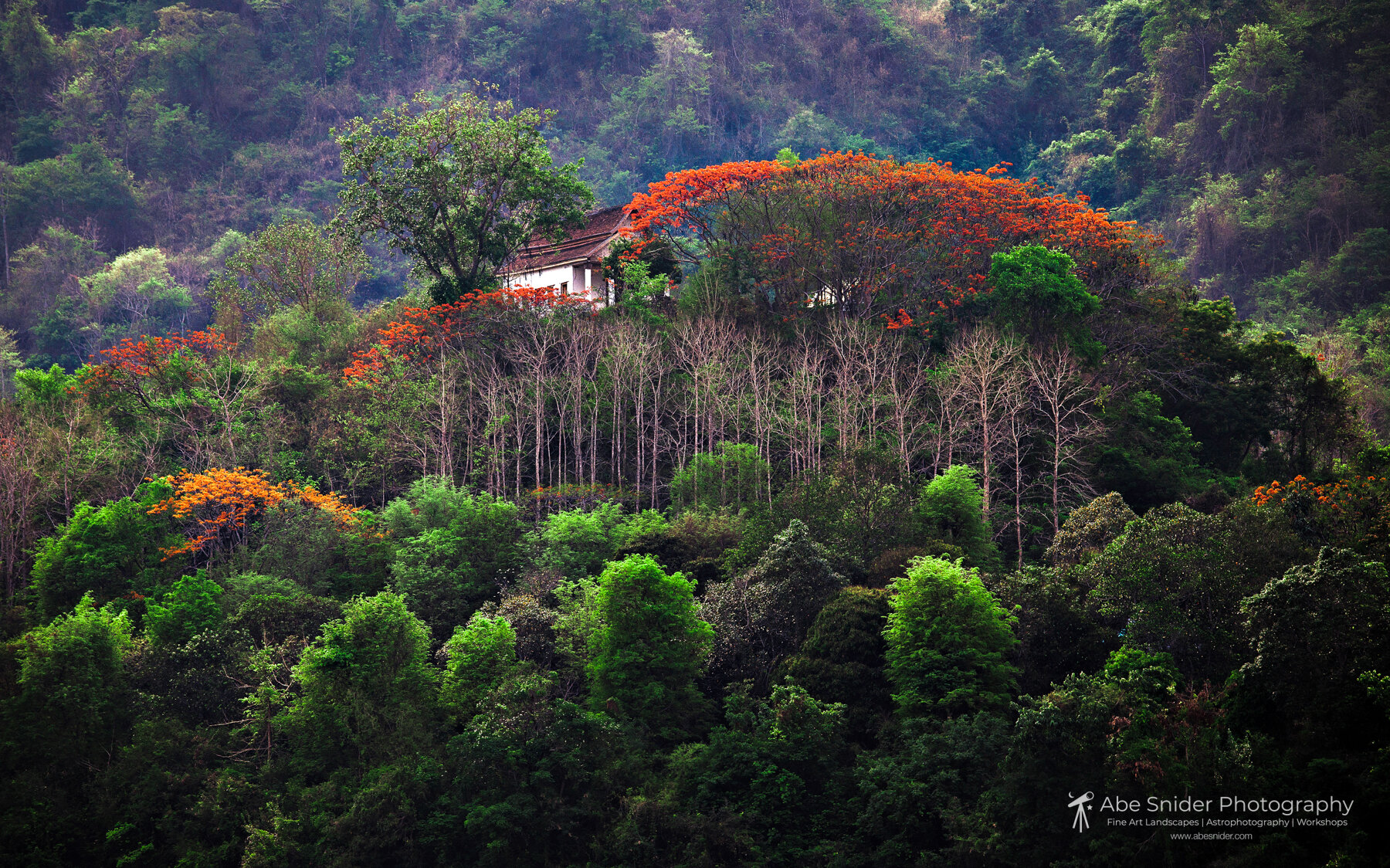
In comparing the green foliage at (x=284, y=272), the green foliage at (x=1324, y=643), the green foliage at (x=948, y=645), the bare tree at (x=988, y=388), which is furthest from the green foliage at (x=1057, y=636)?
the green foliage at (x=284, y=272)

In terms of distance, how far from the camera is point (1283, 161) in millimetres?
47906

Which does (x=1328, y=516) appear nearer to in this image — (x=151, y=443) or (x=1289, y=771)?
(x=1289, y=771)

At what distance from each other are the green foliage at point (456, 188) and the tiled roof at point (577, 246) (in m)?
1.07

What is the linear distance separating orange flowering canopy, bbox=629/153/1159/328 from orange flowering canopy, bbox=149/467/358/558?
1236 centimetres

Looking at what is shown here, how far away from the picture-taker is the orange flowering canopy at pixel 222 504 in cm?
2781

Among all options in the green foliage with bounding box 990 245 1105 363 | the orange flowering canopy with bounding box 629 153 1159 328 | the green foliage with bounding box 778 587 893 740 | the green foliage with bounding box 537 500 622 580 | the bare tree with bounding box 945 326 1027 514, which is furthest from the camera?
the orange flowering canopy with bounding box 629 153 1159 328

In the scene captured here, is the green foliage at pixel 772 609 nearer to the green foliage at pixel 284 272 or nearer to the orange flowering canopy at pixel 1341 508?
the orange flowering canopy at pixel 1341 508

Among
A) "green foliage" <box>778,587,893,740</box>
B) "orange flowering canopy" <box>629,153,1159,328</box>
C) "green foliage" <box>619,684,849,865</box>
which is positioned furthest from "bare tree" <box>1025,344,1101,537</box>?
"green foliage" <box>619,684,849,865</box>

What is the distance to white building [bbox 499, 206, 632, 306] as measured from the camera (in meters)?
35.9

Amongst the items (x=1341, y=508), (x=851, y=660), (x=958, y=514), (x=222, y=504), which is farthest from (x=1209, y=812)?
(x=222, y=504)

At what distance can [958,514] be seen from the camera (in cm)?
2444

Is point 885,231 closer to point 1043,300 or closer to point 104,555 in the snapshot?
point 1043,300

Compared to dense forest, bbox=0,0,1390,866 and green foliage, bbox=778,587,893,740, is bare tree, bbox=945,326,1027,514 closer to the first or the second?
dense forest, bbox=0,0,1390,866

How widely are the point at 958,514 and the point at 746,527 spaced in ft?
14.3
